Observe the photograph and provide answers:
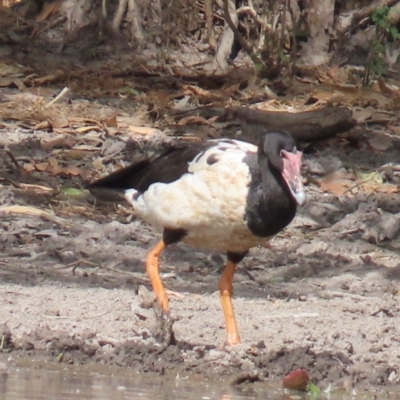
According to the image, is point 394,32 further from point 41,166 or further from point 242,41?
point 41,166

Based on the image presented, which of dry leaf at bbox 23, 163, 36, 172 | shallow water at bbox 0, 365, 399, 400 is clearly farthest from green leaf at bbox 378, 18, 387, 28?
shallow water at bbox 0, 365, 399, 400

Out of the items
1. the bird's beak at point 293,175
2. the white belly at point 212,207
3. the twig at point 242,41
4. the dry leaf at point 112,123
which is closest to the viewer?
the bird's beak at point 293,175

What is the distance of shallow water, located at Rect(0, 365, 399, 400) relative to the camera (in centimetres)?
575

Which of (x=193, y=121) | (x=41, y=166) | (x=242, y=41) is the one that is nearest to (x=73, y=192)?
(x=41, y=166)

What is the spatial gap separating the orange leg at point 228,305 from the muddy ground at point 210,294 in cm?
11

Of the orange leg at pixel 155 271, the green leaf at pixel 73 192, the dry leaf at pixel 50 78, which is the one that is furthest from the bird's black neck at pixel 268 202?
the dry leaf at pixel 50 78

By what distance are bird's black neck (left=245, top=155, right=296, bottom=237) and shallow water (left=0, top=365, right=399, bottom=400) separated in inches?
36.4

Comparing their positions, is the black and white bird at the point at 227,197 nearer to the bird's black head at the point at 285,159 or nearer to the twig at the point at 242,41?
the bird's black head at the point at 285,159

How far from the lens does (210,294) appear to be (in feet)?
25.7

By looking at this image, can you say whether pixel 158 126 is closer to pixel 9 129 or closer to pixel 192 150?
pixel 9 129

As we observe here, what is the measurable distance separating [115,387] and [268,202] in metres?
1.36

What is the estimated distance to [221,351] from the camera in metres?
6.46

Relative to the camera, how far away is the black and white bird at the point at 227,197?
21.6ft

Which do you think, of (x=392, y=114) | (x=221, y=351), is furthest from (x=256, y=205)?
(x=392, y=114)
